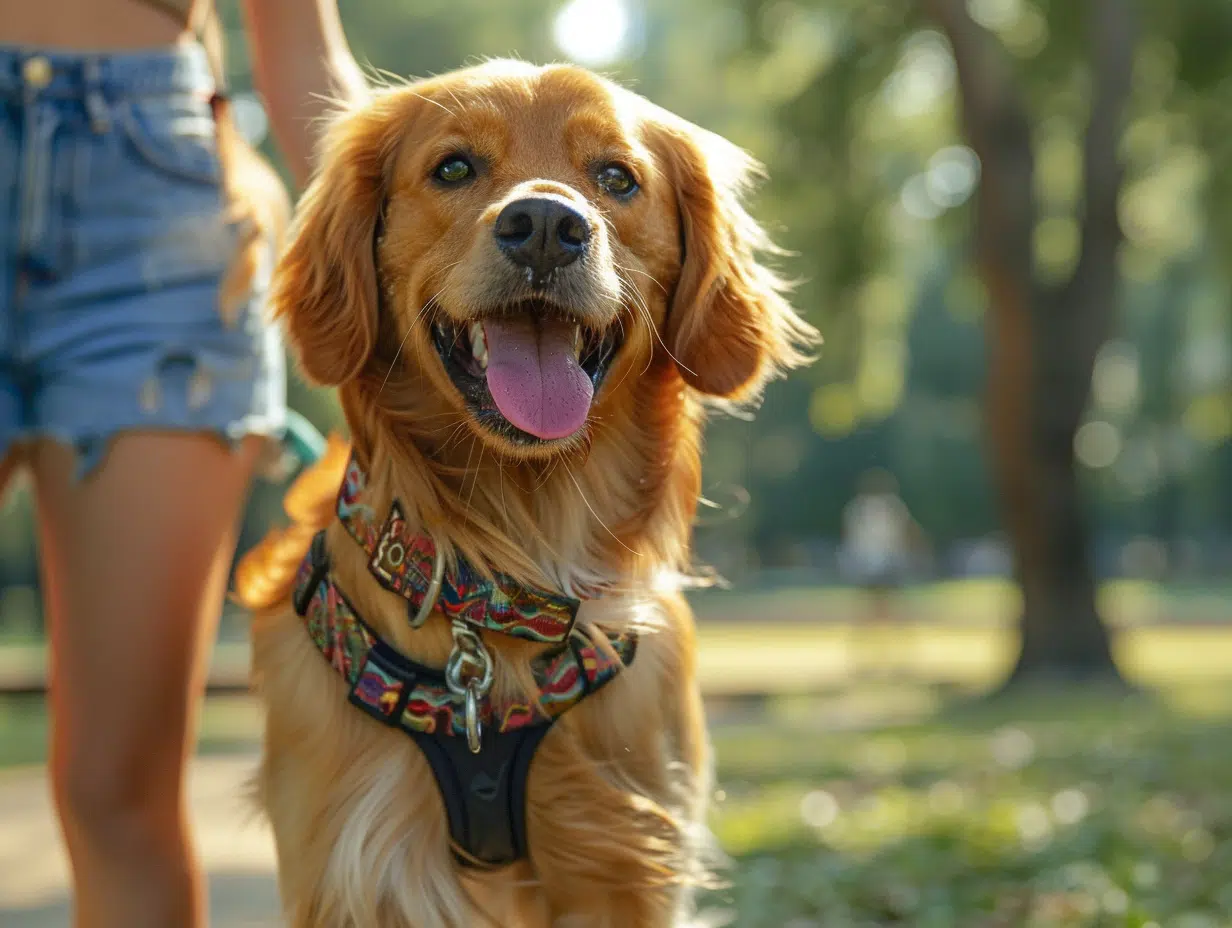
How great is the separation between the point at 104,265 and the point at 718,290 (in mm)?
1146

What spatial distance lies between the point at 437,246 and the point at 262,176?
0.54 m

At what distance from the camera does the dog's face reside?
2.64m

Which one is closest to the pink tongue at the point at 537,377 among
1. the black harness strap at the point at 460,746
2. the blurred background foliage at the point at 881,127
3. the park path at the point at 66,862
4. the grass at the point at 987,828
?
the black harness strap at the point at 460,746

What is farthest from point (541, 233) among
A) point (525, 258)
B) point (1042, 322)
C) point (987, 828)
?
point (1042, 322)

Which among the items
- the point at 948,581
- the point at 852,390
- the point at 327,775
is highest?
the point at 327,775

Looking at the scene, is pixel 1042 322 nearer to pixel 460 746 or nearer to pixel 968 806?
pixel 968 806

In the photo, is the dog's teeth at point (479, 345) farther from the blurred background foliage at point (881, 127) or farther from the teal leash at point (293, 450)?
the blurred background foliage at point (881, 127)

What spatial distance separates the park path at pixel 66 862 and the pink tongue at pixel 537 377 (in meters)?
1.70

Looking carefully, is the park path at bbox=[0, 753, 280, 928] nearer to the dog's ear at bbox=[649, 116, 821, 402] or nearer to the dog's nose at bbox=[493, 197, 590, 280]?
the dog's ear at bbox=[649, 116, 821, 402]

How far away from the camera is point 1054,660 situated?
44.8 feet

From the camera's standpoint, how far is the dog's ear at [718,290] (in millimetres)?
2998

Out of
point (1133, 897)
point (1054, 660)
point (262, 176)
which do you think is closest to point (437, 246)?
point (262, 176)

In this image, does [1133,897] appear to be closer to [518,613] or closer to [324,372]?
[518,613]

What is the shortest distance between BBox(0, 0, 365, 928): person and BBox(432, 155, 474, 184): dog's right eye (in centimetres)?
43
